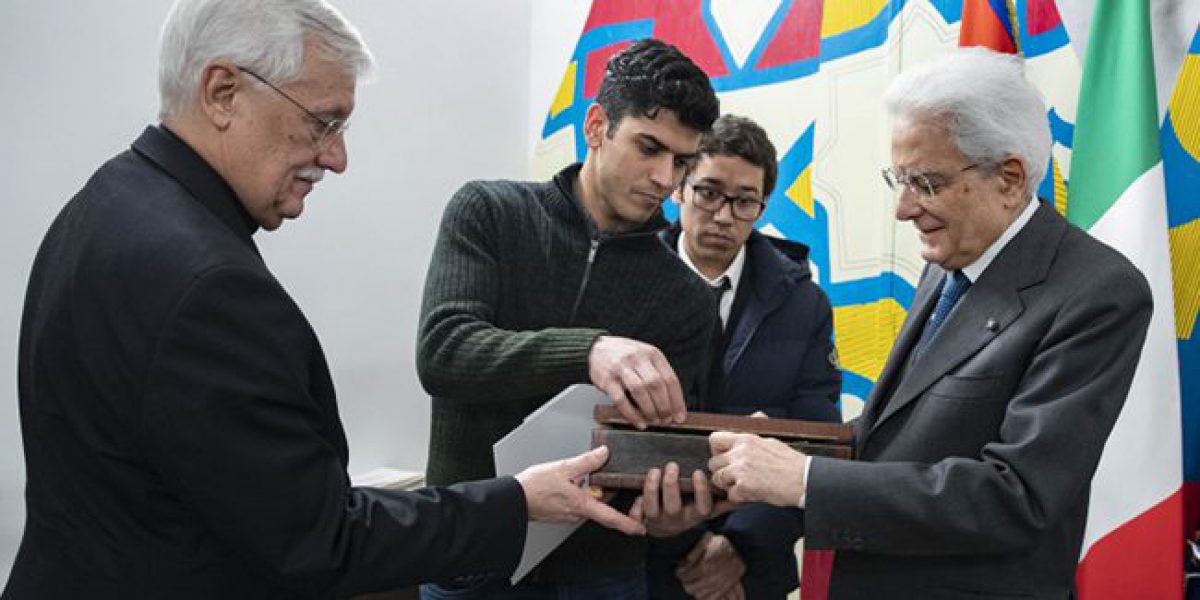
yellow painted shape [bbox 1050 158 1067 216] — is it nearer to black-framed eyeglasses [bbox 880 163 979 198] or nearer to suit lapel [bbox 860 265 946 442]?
suit lapel [bbox 860 265 946 442]

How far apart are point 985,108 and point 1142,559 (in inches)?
58.0

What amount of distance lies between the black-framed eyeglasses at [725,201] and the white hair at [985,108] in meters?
0.82

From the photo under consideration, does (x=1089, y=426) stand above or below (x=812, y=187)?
below

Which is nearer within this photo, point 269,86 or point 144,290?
point 144,290

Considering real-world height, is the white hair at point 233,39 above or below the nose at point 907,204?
above

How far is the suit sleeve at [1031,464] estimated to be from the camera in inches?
51.2

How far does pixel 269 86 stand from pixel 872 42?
2466mm

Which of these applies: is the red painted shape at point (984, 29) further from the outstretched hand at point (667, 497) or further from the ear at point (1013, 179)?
the outstretched hand at point (667, 497)

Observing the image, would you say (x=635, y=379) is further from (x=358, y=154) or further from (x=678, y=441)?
(x=358, y=154)

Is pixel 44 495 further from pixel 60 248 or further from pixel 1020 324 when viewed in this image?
pixel 1020 324

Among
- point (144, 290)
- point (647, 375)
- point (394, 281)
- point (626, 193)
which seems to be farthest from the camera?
point (394, 281)

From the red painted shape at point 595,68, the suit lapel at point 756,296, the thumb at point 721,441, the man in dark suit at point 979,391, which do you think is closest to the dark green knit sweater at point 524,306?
the thumb at point 721,441

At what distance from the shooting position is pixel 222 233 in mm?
1057

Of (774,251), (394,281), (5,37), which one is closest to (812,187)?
(774,251)
